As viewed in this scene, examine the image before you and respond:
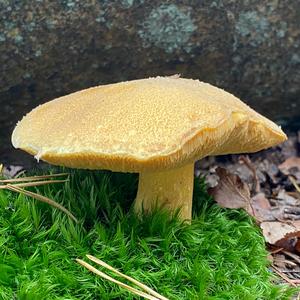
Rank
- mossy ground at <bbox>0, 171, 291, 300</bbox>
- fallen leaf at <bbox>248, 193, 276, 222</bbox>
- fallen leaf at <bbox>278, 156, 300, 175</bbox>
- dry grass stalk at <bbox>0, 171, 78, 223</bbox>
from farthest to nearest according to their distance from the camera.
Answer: fallen leaf at <bbox>278, 156, 300, 175</bbox> < fallen leaf at <bbox>248, 193, 276, 222</bbox> < dry grass stalk at <bbox>0, 171, 78, 223</bbox> < mossy ground at <bbox>0, 171, 291, 300</bbox>

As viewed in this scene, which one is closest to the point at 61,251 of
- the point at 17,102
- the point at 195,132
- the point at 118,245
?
the point at 118,245

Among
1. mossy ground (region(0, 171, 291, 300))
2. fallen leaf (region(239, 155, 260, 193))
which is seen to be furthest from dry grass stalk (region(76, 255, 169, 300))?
fallen leaf (region(239, 155, 260, 193))

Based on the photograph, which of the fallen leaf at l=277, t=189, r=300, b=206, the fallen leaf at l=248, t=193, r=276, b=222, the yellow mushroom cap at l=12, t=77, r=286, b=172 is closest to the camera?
the yellow mushroom cap at l=12, t=77, r=286, b=172

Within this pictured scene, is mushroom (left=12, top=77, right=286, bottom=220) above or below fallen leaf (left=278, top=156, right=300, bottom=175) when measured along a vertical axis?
above

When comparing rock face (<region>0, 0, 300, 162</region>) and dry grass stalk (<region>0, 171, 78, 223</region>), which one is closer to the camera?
dry grass stalk (<region>0, 171, 78, 223</region>)

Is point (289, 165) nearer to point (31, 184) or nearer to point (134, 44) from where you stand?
point (134, 44)

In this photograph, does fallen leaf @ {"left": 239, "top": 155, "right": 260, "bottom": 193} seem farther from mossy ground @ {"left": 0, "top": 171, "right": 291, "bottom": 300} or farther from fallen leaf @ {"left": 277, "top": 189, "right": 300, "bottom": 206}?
mossy ground @ {"left": 0, "top": 171, "right": 291, "bottom": 300}

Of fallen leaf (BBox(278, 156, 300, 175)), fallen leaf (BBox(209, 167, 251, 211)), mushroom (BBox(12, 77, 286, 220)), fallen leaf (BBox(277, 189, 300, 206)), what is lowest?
fallen leaf (BBox(277, 189, 300, 206))
